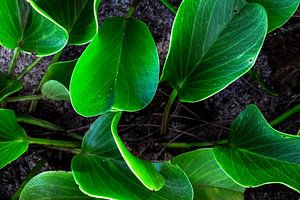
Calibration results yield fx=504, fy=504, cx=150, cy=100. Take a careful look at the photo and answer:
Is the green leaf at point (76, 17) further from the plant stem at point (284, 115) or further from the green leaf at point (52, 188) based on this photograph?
the plant stem at point (284, 115)

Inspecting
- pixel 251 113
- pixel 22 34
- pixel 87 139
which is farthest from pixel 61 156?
pixel 251 113

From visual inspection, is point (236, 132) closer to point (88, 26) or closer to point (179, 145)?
point (179, 145)

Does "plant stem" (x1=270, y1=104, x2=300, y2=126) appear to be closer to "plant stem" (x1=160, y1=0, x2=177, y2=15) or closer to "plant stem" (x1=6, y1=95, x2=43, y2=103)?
"plant stem" (x1=160, y1=0, x2=177, y2=15)

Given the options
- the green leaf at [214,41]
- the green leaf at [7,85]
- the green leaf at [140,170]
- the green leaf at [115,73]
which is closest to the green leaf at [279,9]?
the green leaf at [214,41]

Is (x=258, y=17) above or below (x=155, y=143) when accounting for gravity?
above

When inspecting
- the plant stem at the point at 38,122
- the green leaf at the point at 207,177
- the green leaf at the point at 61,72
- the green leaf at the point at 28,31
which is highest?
the green leaf at the point at 28,31

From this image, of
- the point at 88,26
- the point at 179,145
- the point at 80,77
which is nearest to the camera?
the point at 80,77
